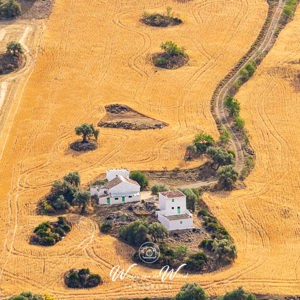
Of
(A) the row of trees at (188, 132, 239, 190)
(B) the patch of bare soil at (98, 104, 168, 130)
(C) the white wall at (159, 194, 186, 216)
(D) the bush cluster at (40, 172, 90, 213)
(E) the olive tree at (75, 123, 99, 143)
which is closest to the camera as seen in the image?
(C) the white wall at (159, 194, 186, 216)

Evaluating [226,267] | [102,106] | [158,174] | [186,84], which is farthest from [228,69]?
[226,267]

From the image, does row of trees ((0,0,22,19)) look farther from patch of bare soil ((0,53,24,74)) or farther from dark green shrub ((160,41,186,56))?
dark green shrub ((160,41,186,56))

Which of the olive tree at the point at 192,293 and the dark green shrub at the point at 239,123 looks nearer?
the olive tree at the point at 192,293

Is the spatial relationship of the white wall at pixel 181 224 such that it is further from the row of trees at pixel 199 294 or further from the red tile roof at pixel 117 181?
the row of trees at pixel 199 294

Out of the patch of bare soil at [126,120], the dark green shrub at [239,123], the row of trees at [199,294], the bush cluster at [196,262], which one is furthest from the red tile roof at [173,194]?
the dark green shrub at [239,123]

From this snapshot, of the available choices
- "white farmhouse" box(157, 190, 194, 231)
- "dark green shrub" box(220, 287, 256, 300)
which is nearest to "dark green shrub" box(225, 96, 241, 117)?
"white farmhouse" box(157, 190, 194, 231)

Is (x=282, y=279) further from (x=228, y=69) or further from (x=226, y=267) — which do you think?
(x=228, y=69)
